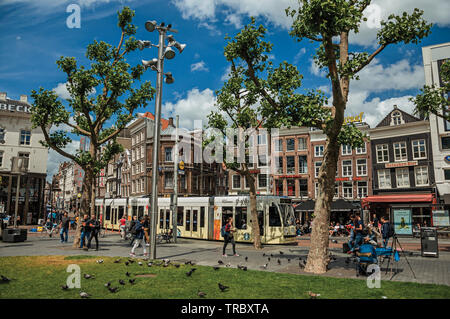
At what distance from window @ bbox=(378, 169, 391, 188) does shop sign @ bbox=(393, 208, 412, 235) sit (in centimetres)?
386

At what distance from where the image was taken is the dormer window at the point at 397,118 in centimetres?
3616

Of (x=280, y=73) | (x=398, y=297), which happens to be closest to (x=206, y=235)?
(x=280, y=73)

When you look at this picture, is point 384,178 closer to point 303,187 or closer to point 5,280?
point 303,187

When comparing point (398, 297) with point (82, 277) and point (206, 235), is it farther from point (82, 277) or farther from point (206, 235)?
point (206, 235)

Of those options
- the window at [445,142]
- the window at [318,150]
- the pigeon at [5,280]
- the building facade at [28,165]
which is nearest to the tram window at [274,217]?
the pigeon at [5,280]

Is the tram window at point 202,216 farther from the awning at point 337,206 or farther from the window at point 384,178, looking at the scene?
the window at point 384,178

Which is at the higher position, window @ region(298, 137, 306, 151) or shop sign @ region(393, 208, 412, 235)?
window @ region(298, 137, 306, 151)

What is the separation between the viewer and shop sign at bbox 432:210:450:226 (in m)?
26.4

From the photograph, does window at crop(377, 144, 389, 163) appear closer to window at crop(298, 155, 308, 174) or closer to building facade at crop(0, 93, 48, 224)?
window at crop(298, 155, 308, 174)

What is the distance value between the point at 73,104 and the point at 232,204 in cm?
1095

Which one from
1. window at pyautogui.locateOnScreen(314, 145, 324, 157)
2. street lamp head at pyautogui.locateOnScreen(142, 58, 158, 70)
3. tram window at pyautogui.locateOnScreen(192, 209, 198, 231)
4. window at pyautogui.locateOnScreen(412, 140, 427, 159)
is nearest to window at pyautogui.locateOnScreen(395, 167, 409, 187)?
window at pyautogui.locateOnScreen(412, 140, 427, 159)

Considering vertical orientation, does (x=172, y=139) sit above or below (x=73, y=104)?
above
